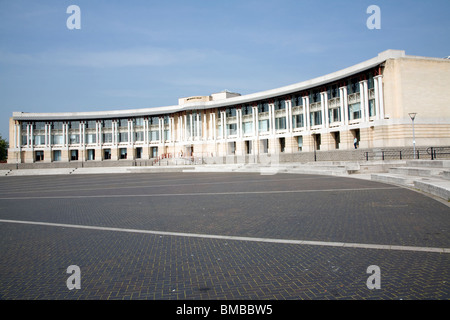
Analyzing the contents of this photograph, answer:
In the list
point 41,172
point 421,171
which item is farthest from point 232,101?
point 421,171

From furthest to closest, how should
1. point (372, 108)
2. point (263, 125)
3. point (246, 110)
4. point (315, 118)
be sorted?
1. point (246, 110)
2. point (263, 125)
3. point (315, 118)
4. point (372, 108)

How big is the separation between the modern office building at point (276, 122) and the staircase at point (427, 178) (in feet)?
53.5

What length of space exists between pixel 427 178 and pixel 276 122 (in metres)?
39.4

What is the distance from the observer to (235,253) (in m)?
5.95

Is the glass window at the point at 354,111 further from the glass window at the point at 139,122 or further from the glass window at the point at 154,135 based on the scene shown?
the glass window at the point at 139,122

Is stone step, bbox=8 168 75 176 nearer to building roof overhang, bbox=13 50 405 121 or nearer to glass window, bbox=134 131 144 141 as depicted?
building roof overhang, bbox=13 50 405 121

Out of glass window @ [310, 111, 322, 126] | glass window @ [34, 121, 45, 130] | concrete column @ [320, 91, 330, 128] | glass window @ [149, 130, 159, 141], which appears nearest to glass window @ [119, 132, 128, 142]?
glass window @ [149, 130, 159, 141]

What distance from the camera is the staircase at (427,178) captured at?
11961 mm

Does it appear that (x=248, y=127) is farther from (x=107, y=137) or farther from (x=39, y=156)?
(x=39, y=156)

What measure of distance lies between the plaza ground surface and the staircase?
64.8 inches

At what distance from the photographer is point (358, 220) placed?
834 centimetres

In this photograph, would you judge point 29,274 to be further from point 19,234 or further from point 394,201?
point 394,201

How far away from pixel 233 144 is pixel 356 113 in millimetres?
25523

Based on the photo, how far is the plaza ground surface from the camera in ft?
14.2
